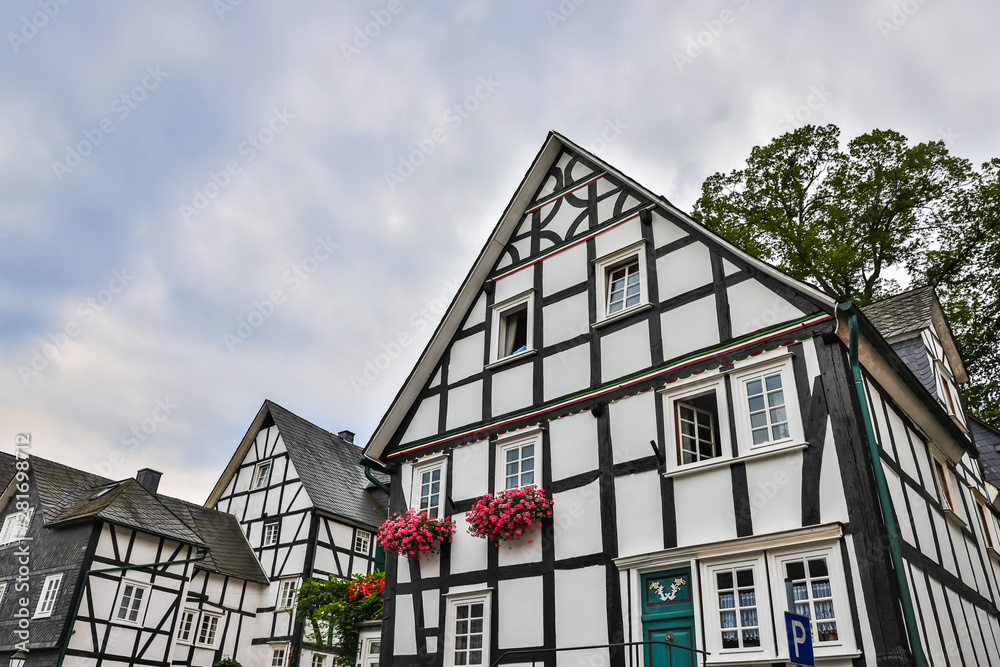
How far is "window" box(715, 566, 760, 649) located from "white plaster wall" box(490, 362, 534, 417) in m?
4.20

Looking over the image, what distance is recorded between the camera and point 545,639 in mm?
9555

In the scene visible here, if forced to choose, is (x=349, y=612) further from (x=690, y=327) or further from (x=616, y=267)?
(x=690, y=327)

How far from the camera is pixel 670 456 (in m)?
9.39

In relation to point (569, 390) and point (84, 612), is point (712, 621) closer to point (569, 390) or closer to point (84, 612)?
point (569, 390)

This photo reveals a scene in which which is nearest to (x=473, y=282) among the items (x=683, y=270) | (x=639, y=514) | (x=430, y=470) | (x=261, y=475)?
(x=430, y=470)

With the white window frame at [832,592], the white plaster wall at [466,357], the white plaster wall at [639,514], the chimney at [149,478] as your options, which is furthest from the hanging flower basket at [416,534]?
the chimney at [149,478]

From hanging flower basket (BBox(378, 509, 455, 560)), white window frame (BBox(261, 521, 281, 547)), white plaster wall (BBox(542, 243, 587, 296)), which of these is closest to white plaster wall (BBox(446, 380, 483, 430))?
hanging flower basket (BBox(378, 509, 455, 560))

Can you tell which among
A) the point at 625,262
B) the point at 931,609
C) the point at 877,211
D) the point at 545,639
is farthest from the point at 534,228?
the point at 877,211

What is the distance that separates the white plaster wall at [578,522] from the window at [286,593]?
15591mm

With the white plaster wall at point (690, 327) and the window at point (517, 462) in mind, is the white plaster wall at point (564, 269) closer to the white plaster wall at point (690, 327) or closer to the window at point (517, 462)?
the white plaster wall at point (690, 327)

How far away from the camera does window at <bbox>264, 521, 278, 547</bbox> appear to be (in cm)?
2455

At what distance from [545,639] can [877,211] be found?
13662 mm

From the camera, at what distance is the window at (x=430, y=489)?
474 inches

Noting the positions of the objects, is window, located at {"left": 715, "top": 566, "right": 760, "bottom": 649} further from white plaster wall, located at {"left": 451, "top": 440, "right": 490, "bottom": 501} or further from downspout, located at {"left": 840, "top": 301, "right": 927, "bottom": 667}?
white plaster wall, located at {"left": 451, "top": 440, "right": 490, "bottom": 501}
